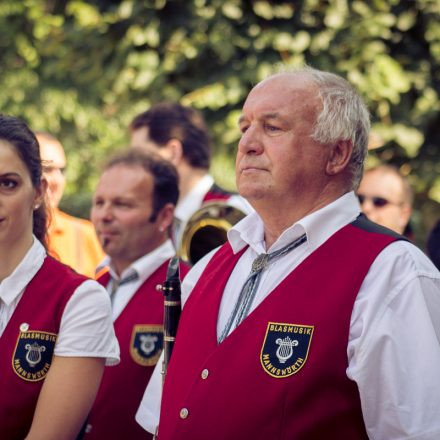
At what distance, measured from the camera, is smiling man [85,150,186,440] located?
364 cm

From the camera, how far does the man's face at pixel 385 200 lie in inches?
226

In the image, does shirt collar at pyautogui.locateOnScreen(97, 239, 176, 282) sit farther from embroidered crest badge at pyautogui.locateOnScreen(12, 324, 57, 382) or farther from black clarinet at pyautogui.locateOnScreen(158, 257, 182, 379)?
embroidered crest badge at pyautogui.locateOnScreen(12, 324, 57, 382)

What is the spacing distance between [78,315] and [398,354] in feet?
3.17

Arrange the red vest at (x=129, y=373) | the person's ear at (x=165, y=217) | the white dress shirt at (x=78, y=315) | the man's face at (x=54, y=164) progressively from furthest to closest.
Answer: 1. the man's face at (x=54, y=164)
2. the person's ear at (x=165, y=217)
3. the red vest at (x=129, y=373)
4. the white dress shirt at (x=78, y=315)

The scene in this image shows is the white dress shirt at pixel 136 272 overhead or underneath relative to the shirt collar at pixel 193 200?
underneath

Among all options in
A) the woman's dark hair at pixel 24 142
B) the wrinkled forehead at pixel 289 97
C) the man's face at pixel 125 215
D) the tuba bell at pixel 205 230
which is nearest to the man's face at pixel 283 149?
the wrinkled forehead at pixel 289 97

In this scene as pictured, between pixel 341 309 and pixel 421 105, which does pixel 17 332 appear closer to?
pixel 341 309

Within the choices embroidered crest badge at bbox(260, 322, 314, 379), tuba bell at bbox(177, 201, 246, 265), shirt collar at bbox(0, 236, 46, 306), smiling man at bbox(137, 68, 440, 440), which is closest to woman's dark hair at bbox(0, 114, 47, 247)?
shirt collar at bbox(0, 236, 46, 306)

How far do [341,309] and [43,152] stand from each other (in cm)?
329

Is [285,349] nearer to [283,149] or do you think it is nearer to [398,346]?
[398,346]

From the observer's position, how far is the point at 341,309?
2.62 metres

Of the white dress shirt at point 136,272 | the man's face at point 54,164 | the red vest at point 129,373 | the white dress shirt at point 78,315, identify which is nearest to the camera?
the white dress shirt at point 78,315

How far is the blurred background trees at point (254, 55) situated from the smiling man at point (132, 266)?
285 centimetres

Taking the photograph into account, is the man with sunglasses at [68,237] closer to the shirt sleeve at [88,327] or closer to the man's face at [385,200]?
the man's face at [385,200]
